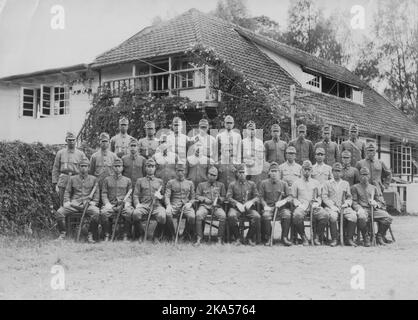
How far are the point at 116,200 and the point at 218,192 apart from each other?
1768 millimetres

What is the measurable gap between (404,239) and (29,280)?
6.87 meters

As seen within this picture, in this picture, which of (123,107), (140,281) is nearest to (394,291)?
(140,281)

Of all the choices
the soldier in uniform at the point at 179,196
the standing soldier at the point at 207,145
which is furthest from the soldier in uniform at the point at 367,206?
the soldier in uniform at the point at 179,196

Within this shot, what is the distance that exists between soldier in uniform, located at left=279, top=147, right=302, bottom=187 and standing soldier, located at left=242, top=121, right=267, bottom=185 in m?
0.41

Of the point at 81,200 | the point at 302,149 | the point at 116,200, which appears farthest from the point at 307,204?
the point at 81,200

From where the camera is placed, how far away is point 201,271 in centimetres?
662

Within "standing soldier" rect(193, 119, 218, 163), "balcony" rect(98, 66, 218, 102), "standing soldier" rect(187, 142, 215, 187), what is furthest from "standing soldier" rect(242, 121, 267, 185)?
"balcony" rect(98, 66, 218, 102)

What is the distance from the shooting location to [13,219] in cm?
927

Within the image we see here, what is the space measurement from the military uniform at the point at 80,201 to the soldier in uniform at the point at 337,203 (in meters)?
3.92

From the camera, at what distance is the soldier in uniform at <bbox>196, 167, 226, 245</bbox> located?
907 centimetres

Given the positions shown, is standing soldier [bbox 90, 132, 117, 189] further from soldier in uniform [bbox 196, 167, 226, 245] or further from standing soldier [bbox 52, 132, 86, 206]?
soldier in uniform [bbox 196, 167, 226, 245]

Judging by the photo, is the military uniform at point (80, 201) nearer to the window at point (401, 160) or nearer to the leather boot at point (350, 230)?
the leather boot at point (350, 230)

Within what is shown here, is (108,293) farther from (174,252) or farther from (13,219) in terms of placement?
(13,219)

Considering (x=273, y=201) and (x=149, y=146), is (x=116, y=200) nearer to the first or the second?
(x=149, y=146)
